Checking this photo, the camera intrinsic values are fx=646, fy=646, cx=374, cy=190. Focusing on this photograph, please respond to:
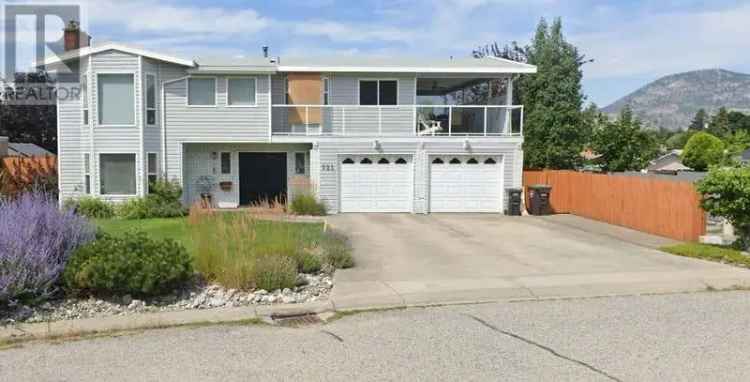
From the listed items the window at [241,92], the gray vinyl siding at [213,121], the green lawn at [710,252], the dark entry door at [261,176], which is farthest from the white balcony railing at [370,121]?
the green lawn at [710,252]

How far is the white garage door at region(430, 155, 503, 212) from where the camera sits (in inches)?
951

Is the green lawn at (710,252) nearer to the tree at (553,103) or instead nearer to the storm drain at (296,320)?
the storm drain at (296,320)

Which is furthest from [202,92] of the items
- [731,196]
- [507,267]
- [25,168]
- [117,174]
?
[731,196]

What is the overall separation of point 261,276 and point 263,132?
49.6ft

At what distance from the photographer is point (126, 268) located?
8.52 m

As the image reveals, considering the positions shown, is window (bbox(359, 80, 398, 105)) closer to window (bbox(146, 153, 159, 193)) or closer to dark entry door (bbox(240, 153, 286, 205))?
dark entry door (bbox(240, 153, 286, 205))

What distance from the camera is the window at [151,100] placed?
23.0 m

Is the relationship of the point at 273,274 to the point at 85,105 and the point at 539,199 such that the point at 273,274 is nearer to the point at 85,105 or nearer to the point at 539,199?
the point at 539,199

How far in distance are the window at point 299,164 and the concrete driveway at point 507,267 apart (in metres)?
7.33

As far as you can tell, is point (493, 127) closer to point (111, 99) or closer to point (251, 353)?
point (111, 99)

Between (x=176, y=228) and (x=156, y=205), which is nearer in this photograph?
(x=176, y=228)

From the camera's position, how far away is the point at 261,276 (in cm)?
940

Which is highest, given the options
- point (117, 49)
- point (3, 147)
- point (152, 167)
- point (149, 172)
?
point (117, 49)

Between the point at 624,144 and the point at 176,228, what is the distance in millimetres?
20481
